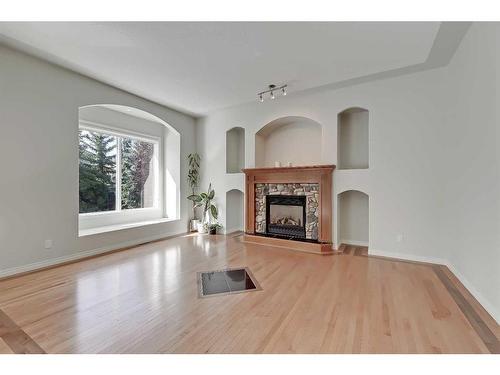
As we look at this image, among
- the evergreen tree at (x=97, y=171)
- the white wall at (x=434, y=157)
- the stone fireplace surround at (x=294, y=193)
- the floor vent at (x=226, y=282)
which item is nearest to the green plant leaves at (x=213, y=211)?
the stone fireplace surround at (x=294, y=193)

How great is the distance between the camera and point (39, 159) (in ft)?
11.3

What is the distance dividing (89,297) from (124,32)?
298 centimetres

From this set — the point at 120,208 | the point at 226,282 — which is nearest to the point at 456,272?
the point at 226,282

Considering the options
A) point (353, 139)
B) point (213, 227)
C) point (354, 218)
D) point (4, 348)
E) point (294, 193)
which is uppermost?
point (353, 139)

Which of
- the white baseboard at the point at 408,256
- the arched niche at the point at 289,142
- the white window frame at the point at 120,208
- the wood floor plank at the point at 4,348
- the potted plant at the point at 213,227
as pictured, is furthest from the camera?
the potted plant at the point at 213,227

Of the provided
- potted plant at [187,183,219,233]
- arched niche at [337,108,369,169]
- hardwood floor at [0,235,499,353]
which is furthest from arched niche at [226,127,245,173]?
hardwood floor at [0,235,499,353]

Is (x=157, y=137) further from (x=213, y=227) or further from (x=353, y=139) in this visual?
(x=353, y=139)

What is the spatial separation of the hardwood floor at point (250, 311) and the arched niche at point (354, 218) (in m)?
1.14

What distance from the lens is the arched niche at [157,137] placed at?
4930 mm

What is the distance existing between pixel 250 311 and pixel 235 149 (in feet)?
14.9

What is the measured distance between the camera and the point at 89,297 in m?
2.55

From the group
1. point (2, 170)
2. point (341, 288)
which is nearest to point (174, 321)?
point (341, 288)

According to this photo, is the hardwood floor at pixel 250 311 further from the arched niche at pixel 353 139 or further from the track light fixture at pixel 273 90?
the track light fixture at pixel 273 90
